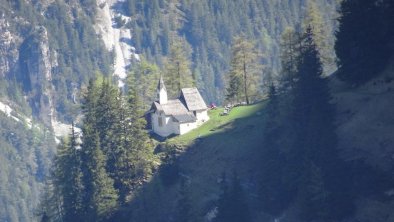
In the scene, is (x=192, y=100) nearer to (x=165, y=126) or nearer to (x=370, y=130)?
(x=165, y=126)

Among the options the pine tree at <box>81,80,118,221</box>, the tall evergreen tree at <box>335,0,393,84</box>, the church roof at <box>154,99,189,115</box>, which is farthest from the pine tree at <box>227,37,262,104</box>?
the tall evergreen tree at <box>335,0,393,84</box>

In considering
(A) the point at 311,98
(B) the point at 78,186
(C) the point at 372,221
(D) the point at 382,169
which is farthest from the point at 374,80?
(B) the point at 78,186

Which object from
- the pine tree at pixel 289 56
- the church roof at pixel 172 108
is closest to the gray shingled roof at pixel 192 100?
the church roof at pixel 172 108

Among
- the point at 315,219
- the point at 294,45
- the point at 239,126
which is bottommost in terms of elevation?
the point at 315,219

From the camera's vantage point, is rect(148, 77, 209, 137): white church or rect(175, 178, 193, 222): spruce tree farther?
rect(148, 77, 209, 137): white church

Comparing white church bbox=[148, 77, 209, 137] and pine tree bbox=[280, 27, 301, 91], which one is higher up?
pine tree bbox=[280, 27, 301, 91]

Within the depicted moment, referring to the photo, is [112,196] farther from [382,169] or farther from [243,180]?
[382,169]

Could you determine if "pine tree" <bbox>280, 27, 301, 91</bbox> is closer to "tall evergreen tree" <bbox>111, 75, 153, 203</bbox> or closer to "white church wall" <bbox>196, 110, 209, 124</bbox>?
"white church wall" <bbox>196, 110, 209, 124</bbox>

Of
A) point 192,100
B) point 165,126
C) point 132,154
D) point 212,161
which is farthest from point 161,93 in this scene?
point 212,161
